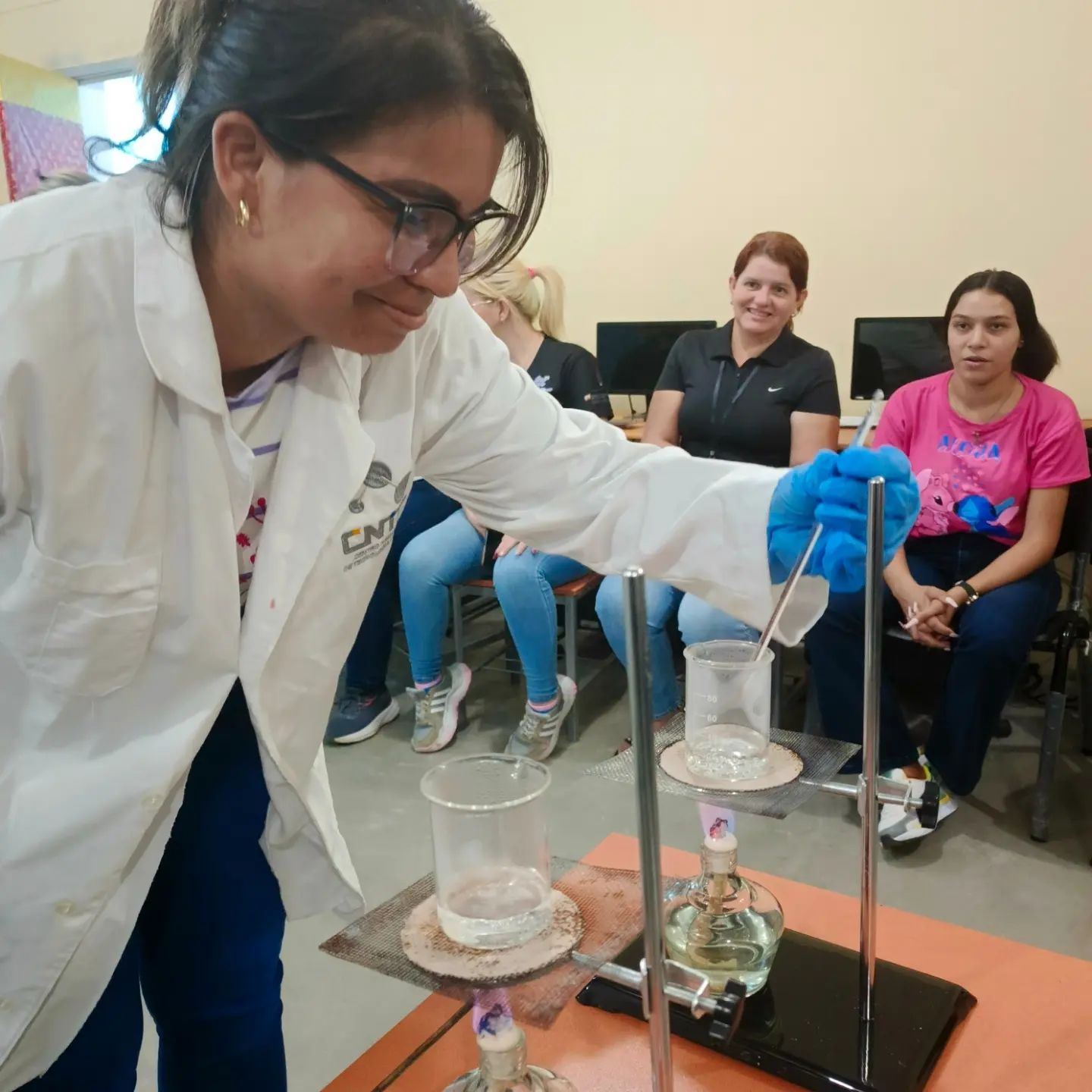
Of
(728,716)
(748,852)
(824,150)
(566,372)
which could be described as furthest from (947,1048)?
(824,150)

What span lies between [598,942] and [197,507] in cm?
48

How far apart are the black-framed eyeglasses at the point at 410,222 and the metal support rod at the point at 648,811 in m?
0.36

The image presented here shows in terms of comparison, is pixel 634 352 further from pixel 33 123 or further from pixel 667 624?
pixel 33 123

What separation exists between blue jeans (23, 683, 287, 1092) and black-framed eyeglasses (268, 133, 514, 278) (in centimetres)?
43

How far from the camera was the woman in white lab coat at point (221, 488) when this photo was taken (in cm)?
70

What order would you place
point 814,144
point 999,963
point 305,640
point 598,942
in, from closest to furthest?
point 598,942 → point 305,640 → point 999,963 → point 814,144

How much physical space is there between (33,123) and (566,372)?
131 inches

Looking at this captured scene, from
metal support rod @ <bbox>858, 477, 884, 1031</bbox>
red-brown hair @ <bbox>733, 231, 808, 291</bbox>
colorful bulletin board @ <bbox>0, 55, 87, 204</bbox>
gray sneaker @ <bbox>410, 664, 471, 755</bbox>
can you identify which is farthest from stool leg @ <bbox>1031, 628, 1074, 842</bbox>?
colorful bulletin board @ <bbox>0, 55, 87, 204</bbox>

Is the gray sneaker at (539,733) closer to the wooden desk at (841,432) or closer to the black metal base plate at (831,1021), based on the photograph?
the wooden desk at (841,432)

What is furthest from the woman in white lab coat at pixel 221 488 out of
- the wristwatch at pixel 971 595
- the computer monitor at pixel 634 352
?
the computer monitor at pixel 634 352

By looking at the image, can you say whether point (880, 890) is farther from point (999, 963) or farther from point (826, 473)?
point (826, 473)

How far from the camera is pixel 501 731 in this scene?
8.85ft

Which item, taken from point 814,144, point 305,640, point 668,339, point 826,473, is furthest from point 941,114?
point 305,640

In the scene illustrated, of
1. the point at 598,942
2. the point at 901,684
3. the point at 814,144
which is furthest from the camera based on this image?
the point at 814,144
